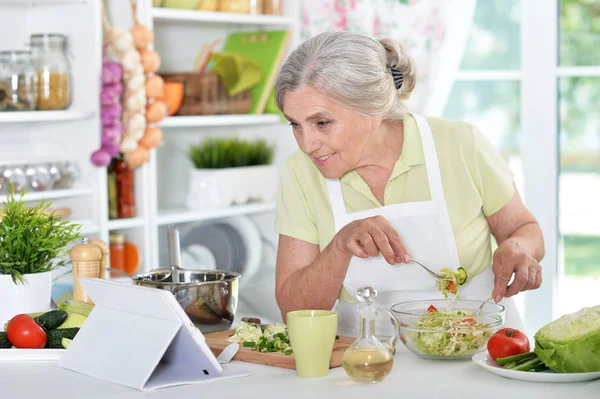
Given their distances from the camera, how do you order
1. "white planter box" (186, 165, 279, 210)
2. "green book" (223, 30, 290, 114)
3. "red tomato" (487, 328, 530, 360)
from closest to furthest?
"red tomato" (487, 328, 530, 360), "white planter box" (186, 165, 279, 210), "green book" (223, 30, 290, 114)

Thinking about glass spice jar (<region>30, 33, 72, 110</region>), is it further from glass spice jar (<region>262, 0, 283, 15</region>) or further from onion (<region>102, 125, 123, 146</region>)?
glass spice jar (<region>262, 0, 283, 15</region>)

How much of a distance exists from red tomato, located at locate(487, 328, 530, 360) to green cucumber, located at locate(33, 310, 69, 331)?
83 centimetres

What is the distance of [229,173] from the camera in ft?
11.2

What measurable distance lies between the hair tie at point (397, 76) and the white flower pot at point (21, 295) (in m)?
0.91

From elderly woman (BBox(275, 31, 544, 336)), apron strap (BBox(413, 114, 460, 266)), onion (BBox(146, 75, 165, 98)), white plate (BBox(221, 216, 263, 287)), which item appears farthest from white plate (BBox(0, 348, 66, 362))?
white plate (BBox(221, 216, 263, 287))

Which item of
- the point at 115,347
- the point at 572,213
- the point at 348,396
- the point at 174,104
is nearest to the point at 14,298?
the point at 115,347

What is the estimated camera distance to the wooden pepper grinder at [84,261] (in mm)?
1978

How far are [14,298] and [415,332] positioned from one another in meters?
0.82

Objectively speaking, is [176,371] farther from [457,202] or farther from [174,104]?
[174,104]

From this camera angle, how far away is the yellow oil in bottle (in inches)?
59.2

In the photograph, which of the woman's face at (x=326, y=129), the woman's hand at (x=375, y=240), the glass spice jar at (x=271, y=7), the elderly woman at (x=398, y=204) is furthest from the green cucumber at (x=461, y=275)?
the glass spice jar at (x=271, y=7)

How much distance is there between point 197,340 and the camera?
5.09 feet

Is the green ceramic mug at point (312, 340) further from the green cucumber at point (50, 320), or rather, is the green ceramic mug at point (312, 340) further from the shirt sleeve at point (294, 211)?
the shirt sleeve at point (294, 211)

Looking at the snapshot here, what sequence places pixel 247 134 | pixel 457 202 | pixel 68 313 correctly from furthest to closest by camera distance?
pixel 247 134 < pixel 457 202 < pixel 68 313
